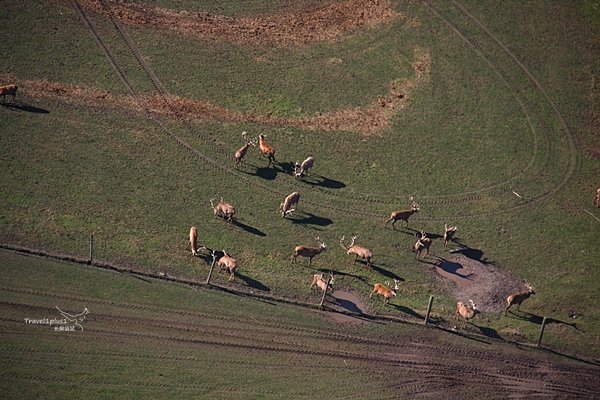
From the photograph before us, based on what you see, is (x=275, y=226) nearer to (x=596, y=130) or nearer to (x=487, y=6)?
(x=596, y=130)

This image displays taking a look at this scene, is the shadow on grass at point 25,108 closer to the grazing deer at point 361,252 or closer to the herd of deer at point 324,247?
the herd of deer at point 324,247

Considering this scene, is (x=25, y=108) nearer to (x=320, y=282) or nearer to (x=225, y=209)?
(x=225, y=209)

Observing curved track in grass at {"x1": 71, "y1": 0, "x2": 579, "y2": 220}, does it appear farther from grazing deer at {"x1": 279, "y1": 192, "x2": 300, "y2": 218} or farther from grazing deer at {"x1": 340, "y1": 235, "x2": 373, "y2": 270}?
grazing deer at {"x1": 340, "y1": 235, "x2": 373, "y2": 270}

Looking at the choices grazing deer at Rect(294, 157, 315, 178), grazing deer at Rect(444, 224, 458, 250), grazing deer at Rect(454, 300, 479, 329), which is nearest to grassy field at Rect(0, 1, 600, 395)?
grazing deer at Rect(294, 157, 315, 178)

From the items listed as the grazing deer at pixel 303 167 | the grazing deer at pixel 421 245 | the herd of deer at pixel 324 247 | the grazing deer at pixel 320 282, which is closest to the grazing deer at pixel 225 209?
the herd of deer at pixel 324 247

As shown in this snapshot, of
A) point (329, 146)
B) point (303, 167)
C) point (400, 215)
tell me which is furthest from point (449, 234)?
point (329, 146)

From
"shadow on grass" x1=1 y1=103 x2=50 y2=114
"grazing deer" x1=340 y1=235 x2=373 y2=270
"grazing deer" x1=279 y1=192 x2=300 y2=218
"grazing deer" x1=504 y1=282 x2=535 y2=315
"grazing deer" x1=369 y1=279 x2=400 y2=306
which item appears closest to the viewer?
"grazing deer" x1=369 y1=279 x2=400 y2=306

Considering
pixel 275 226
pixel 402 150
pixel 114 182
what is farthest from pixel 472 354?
pixel 114 182
